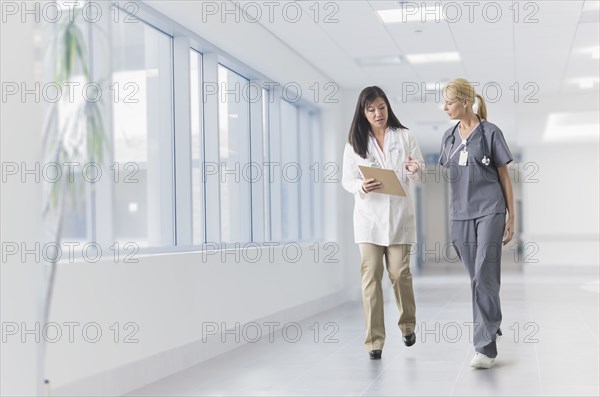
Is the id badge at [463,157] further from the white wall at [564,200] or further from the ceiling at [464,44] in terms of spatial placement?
the white wall at [564,200]

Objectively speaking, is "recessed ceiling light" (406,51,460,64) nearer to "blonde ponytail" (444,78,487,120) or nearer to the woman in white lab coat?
the woman in white lab coat

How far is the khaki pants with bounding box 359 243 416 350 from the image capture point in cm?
491

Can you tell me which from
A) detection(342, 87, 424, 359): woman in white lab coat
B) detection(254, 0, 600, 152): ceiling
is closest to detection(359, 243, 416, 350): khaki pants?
detection(342, 87, 424, 359): woman in white lab coat

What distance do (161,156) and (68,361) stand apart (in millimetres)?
2057

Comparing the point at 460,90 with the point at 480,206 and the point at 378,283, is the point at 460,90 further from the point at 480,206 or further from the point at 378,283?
the point at 378,283

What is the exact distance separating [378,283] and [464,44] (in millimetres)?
4276

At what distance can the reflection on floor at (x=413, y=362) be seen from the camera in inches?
161

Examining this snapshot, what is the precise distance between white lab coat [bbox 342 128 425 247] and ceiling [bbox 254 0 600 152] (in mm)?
2207

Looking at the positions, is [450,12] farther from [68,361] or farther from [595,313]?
[68,361]

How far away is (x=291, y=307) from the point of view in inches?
301

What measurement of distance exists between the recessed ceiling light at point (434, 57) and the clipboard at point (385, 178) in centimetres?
441

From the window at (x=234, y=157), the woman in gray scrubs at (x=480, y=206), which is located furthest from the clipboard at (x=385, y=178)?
the window at (x=234, y=157)

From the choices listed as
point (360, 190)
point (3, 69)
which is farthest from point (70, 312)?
point (360, 190)

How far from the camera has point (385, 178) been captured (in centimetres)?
475
